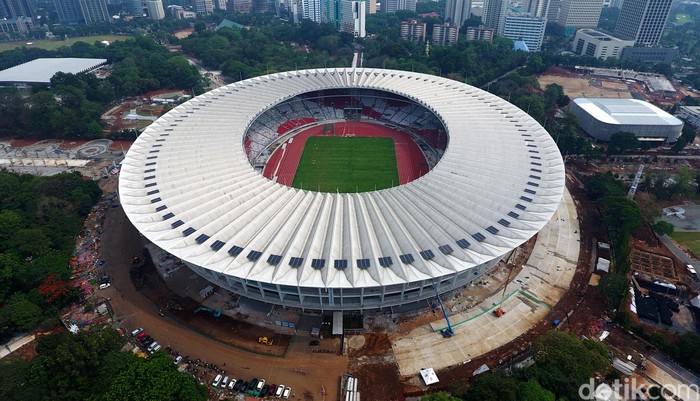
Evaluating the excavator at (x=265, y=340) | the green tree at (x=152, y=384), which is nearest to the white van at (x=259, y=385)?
the excavator at (x=265, y=340)

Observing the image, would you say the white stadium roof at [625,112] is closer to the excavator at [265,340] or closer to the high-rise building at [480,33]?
the high-rise building at [480,33]

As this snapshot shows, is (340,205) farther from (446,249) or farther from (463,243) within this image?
(463,243)

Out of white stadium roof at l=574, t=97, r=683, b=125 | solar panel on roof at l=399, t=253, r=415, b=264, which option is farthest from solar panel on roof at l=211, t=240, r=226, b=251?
white stadium roof at l=574, t=97, r=683, b=125

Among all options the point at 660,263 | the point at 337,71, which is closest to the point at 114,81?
the point at 337,71

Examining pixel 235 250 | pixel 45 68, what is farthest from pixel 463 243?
pixel 45 68

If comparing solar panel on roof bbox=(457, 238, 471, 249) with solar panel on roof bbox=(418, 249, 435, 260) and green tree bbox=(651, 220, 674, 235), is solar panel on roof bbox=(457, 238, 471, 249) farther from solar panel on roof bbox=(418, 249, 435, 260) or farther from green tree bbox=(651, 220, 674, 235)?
green tree bbox=(651, 220, 674, 235)

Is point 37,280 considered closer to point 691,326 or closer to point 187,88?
point 691,326
